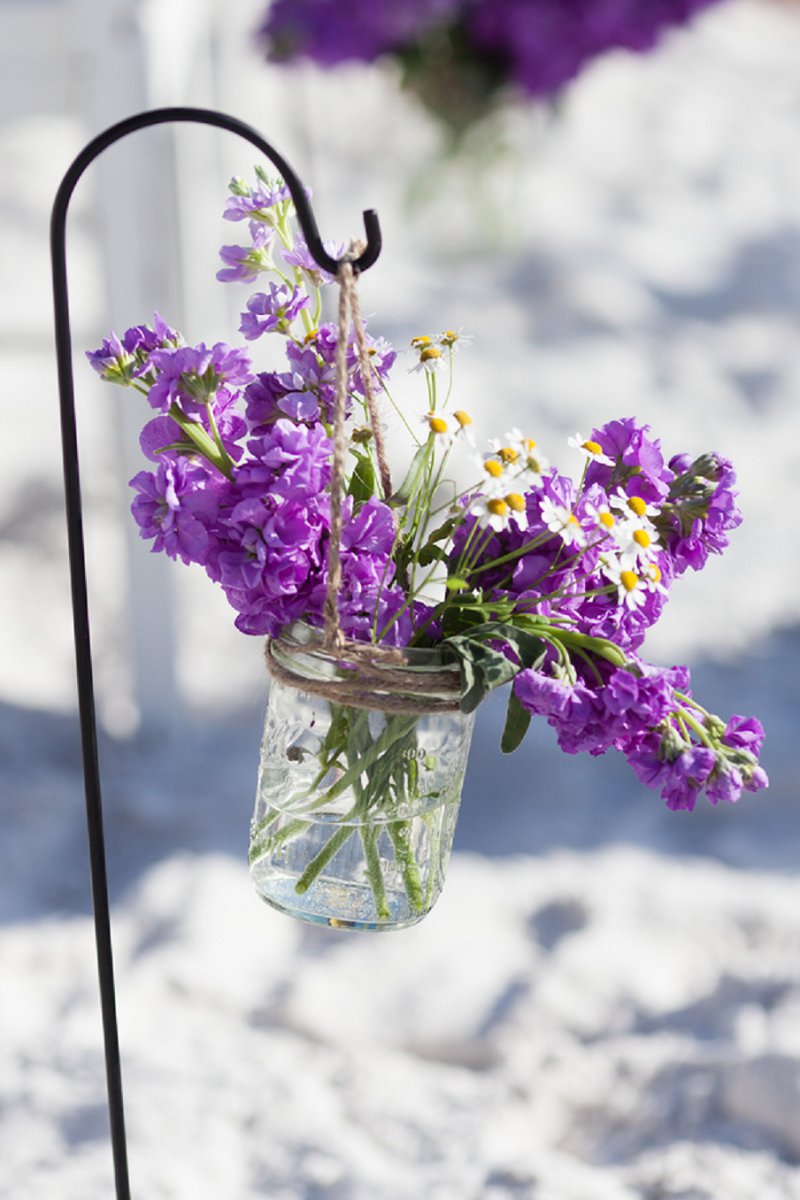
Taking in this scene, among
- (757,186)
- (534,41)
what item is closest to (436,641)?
(534,41)

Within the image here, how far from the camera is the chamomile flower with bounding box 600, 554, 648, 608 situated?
0.58 meters

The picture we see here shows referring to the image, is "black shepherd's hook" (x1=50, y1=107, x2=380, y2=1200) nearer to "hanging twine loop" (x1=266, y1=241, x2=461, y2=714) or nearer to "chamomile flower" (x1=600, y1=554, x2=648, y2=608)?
"hanging twine loop" (x1=266, y1=241, x2=461, y2=714)

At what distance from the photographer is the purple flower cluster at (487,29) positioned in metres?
1.97

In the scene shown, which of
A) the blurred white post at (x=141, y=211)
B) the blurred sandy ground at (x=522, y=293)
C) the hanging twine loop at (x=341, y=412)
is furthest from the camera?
the blurred sandy ground at (x=522, y=293)

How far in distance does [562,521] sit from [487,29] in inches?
65.9

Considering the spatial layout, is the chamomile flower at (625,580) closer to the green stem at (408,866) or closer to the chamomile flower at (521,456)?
the chamomile flower at (521,456)

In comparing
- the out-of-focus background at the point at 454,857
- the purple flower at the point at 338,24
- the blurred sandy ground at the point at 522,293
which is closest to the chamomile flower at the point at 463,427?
the out-of-focus background at the point at 454,857

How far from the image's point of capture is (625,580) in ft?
1.91

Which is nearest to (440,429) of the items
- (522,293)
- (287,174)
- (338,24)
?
(287,174)

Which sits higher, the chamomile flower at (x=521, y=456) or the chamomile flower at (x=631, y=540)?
the chamomile flower at (x=521, y=456)

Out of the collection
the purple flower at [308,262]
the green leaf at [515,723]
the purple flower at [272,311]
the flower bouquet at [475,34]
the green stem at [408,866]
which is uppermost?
the flower bouquet at [475,34]

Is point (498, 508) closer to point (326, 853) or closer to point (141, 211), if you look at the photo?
point (326, 853)

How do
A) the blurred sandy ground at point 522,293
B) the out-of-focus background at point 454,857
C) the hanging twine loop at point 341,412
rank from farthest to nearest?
the blurred sandy ground at point 522,293 → the out-of-focus background at point 454,857 → the hanging twine loop at point 341,412

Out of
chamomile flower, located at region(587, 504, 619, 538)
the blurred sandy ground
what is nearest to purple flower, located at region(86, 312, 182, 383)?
chamomile flower, located at region(587, 504, 619, 538)
